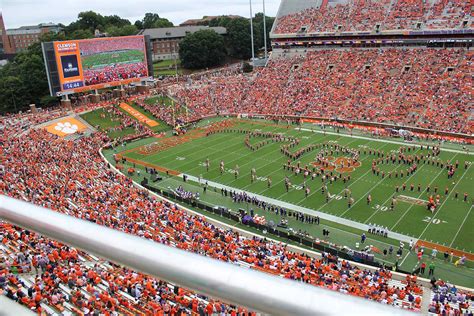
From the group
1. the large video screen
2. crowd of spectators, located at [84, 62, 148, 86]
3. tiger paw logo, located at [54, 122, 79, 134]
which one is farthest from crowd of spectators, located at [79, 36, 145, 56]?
tiger paw logo, located at [54, 122, 79, 134]

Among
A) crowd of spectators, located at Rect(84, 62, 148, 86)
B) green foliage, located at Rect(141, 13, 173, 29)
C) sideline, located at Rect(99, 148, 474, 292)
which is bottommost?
sideline, located at Rect(99, 148, 474, 292)

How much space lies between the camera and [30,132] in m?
41.0

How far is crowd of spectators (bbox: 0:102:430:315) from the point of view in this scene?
1205 centimetres

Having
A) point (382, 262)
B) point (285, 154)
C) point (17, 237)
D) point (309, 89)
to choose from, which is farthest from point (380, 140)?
point (17, 237)

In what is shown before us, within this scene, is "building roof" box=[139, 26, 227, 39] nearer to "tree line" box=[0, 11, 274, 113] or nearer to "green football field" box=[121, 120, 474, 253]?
"tree line" box=[0, 11, 274, 113]

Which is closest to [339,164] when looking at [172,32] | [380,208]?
[380,208]

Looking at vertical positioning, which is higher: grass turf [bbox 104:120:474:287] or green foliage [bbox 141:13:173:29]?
green foliage [bbox 141:13:173:29]

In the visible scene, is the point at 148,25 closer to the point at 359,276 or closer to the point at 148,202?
the point at 148,202

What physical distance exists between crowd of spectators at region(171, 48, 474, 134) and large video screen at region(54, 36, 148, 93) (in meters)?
7.05

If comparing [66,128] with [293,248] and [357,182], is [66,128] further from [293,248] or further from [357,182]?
[293,248]

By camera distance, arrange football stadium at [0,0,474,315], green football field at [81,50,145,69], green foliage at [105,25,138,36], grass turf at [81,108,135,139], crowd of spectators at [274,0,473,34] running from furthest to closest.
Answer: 1. green foliage at [105,25,138,36]
2. crowd of spectators at [274,0,473,34]
3. green football field at [81,50,145,69]
4. grass turf at [81,108,135,139]
5. football stadium at [0,0,474,315]

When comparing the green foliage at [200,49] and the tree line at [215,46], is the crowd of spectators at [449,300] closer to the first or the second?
the green foliage at [200,49]

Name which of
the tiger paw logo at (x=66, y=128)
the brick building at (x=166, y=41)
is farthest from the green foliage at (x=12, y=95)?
the brick building at (x=166, y=41)

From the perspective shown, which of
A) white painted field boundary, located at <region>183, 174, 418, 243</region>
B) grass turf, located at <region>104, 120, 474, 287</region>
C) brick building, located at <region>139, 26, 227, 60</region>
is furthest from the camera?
brick building, located at <region>139, 26, 227, 60</region>
